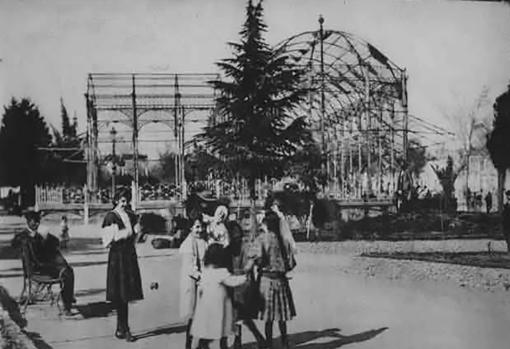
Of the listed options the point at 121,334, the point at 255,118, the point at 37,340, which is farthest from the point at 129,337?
the point at 255,118

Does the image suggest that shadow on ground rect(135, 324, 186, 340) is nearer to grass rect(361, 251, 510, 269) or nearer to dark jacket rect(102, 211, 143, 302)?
dark jacket rect(102, 211, 143, 302)

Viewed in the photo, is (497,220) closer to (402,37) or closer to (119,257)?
(402,37)

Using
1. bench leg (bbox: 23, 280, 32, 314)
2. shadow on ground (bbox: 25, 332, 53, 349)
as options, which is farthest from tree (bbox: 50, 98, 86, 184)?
shadow on ground (bbox: 25, 332, 53, 349)

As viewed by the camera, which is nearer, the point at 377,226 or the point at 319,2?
the point at 319,2

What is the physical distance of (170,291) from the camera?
356cm

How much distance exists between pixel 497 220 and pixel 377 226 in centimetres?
93

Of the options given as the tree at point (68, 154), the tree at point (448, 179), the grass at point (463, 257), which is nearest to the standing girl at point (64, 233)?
the tree at point (68, 154)

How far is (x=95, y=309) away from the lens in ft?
11.7

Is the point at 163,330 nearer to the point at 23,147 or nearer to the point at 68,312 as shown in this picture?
the point at 68,312

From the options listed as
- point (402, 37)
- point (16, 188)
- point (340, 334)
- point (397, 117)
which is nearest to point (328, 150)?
point (397, 117)

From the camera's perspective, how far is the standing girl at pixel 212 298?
329 cm

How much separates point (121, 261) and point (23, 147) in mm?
835

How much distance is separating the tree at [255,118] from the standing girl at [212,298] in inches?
20.6

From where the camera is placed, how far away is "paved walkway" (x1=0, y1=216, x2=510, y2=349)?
3502 mm
